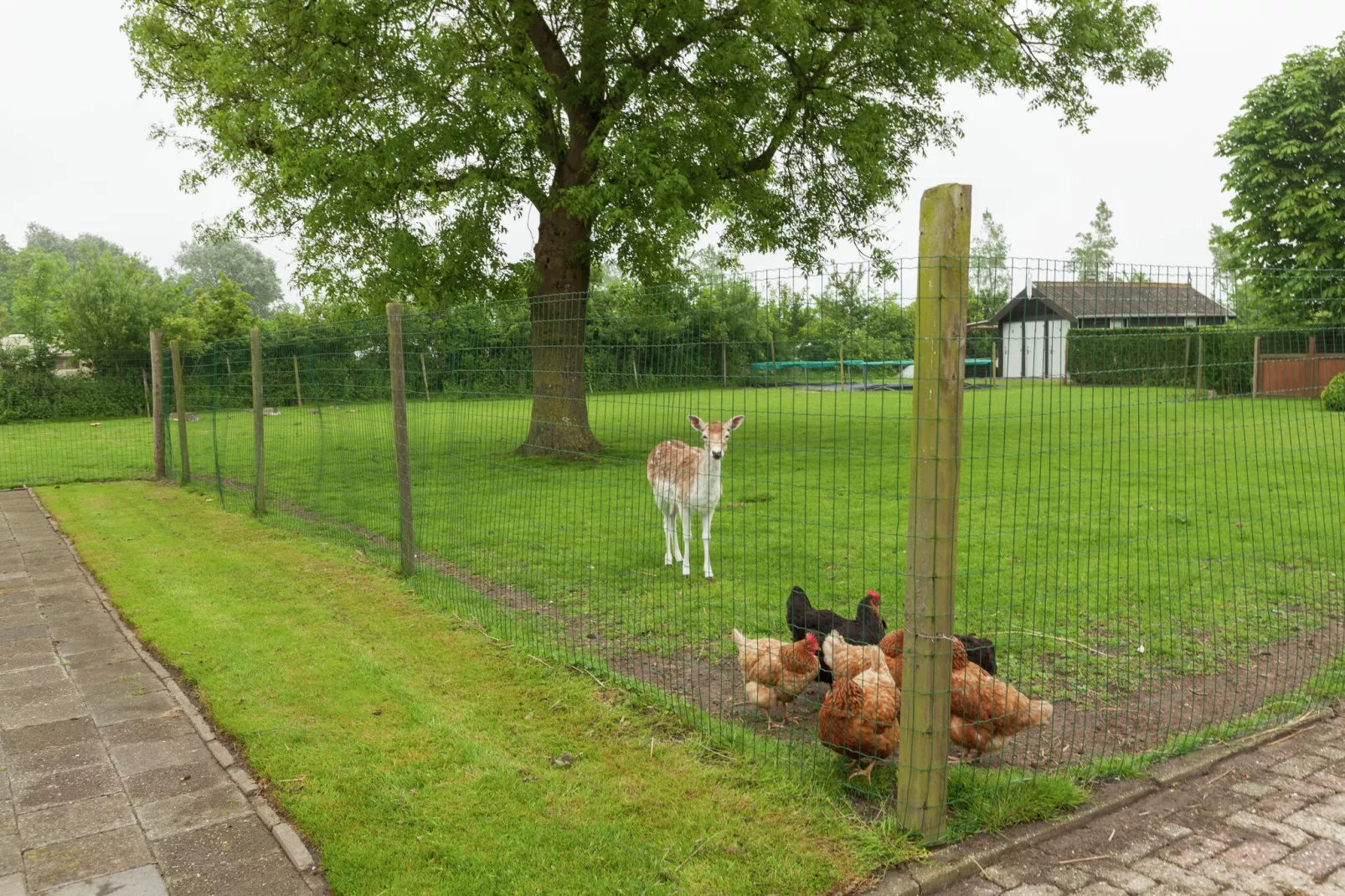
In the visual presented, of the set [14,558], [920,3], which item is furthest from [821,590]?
[920,3]

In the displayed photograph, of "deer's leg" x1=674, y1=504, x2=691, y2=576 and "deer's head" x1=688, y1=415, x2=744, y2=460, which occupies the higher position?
"deer's head" x1=688, y1=415, x2=744, y2=460

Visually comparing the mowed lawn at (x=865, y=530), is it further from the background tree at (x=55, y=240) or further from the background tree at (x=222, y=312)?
the background tree at (x=55, y=240)

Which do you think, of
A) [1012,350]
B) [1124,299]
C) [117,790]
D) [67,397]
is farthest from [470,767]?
[67,397]

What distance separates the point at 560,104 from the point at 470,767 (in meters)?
13.3

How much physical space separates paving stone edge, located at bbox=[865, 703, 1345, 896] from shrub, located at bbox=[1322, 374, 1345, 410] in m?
2.77

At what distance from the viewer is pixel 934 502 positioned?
3709 millimetres

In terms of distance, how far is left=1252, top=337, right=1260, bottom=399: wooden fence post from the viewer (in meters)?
5.11

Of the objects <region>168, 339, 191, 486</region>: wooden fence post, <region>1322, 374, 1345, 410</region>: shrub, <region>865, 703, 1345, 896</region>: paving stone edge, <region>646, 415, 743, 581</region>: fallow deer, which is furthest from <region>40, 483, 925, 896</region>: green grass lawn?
<region>168, 339, 191, 486</region>: wooden fence post

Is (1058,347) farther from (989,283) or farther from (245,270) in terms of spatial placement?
(245,270)

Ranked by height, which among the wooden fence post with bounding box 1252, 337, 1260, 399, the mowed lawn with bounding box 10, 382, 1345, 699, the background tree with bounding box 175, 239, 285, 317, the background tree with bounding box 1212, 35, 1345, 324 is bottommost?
the mowed lawn with bounding box 10, 382, 1345, 699

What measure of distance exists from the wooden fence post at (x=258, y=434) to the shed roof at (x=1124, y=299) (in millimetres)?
9267

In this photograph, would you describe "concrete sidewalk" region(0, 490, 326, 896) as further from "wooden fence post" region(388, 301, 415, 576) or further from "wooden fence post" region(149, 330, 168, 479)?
"wooden fence post" region(149, 330, 168, 479)

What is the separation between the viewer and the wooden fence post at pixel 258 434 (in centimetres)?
1084

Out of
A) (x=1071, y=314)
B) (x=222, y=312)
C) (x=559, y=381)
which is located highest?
(x=222, y=312)
